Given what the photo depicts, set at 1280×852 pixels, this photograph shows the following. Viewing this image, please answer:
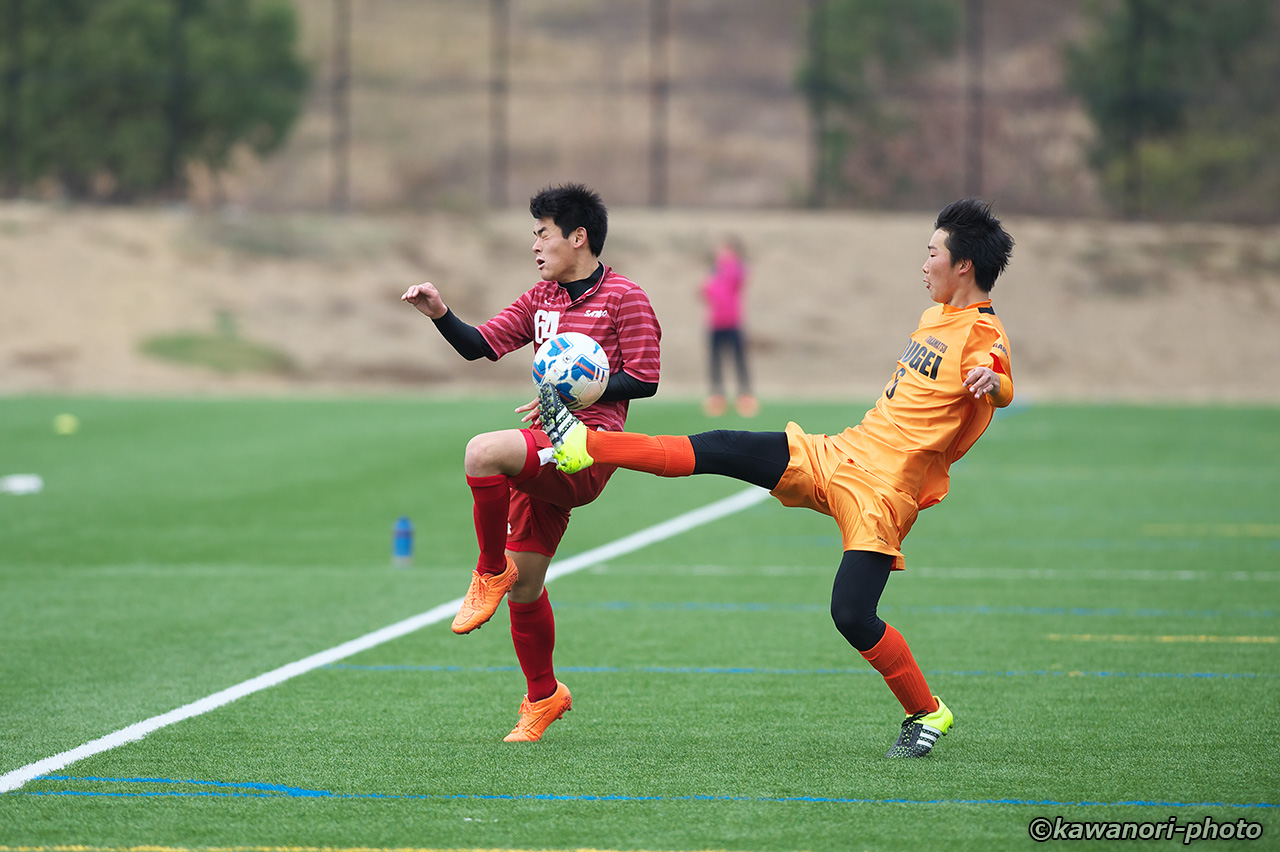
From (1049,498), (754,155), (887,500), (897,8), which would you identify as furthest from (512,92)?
(887,500)

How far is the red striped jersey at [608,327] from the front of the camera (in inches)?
223

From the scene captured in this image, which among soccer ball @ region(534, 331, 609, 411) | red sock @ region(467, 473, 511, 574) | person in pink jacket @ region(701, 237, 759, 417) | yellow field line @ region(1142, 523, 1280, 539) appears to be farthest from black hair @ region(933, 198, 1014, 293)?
person in pink jacket @ region(701, 237, 759, 417)

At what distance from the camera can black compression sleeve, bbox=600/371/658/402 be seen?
5.54 meters

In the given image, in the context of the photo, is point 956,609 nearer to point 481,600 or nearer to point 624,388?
point 624,388

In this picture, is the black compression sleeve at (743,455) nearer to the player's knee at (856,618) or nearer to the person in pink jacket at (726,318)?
the player's knee at (856,618)

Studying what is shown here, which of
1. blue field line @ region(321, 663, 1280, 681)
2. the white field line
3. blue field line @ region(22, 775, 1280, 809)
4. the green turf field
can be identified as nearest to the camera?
the green turf field

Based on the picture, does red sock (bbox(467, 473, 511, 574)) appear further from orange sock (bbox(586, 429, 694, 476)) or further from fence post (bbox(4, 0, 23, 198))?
fence post (bbox(4, 0, 23, 198))

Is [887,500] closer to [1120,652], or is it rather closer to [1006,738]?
[1006,738]

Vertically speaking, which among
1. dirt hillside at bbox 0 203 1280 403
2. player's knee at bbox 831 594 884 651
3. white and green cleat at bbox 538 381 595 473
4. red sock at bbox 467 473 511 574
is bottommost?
dirt hillside at bbox 0 203 1280 403

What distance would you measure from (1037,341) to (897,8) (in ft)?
46.6

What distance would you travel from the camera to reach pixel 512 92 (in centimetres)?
6316

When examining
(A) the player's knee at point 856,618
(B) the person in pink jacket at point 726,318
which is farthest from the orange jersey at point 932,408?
(B) the person in pink jacket at point 726,318

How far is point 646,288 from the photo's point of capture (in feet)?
101

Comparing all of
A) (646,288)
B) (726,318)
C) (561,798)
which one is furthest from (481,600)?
(646,288)
